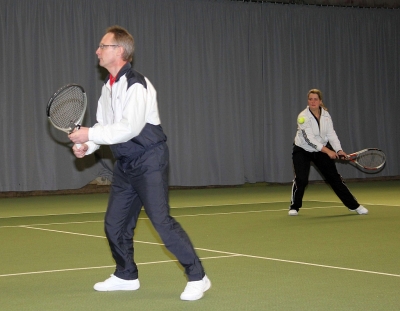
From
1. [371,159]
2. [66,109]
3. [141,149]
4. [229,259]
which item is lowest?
[229,259]

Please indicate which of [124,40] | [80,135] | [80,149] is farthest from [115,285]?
[124,40]

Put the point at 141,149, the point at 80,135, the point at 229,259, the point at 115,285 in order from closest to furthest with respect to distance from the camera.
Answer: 1. the point at 80,135
2. the point at 141,149
3. the point at 115,285
4. the point at 229,259

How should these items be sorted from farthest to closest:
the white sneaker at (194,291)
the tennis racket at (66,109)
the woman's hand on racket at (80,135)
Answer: the tennis racket at (66,109)
the white sneaker at (194,291)
the woman's hand on racket at (80,135)

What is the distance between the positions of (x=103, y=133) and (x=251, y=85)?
1173cm

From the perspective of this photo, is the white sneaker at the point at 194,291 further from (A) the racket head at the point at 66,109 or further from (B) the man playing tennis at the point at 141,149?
(A) the racket head at the point at 66,109

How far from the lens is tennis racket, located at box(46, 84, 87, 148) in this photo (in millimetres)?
4633

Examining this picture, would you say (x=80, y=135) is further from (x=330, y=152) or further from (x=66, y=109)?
(x=330, y=152)

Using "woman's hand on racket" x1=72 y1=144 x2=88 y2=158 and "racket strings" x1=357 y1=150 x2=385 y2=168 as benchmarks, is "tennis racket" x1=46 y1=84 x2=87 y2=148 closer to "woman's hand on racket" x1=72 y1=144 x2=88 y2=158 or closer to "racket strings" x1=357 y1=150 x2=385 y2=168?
"woman's hand on racket" x1=72 y1=144 x2=88 y2=158

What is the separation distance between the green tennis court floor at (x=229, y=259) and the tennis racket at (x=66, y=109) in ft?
3.29

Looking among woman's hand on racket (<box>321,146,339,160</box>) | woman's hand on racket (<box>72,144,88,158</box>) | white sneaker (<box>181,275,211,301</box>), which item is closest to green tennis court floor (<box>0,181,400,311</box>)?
white sneaker (<box>181,275,211,301</box>)

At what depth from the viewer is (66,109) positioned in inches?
186

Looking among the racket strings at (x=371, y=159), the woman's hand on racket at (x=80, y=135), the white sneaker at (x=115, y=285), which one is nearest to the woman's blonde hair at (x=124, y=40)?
the woman's hand on racket at (x=80, y=135)

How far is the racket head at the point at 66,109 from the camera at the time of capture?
4.64 m

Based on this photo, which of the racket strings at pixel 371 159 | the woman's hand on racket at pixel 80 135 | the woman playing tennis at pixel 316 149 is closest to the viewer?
the woman's hand on racket at pixel 80 135
